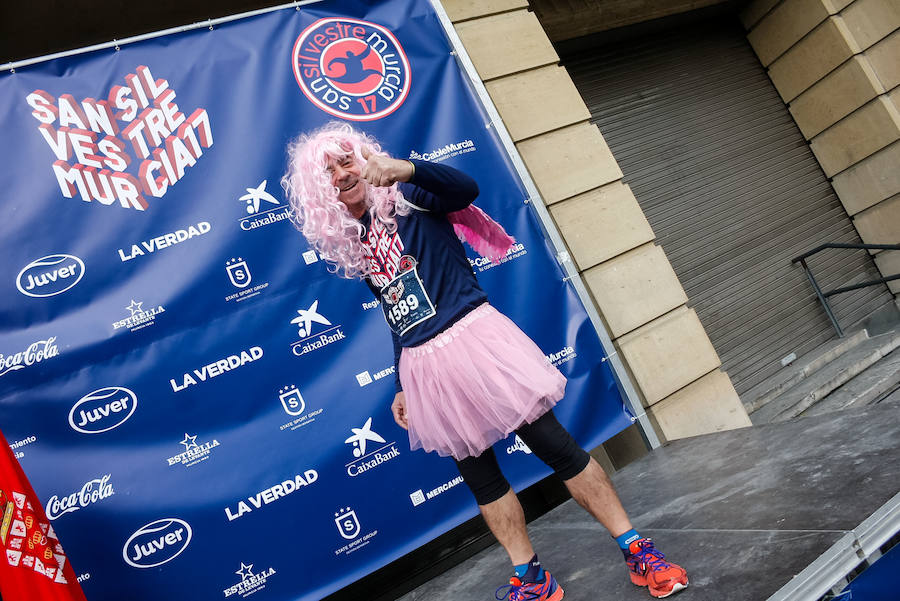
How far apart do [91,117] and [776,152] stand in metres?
6.90

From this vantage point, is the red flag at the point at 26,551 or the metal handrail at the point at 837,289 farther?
the metal handrail at the point at 837,289

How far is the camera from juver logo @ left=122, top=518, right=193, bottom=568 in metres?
3.12

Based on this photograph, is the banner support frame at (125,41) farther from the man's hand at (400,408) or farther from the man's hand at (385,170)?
the man's hand at (400,408)

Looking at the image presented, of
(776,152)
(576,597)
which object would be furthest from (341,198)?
(776,152)

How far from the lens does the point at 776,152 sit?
7504 millimetres

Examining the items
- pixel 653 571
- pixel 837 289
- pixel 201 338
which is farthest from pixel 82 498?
pixel 837 289

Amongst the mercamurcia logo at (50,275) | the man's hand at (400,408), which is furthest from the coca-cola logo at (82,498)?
the man's hand at (400,408)

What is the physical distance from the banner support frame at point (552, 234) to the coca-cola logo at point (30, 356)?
9.34 feet

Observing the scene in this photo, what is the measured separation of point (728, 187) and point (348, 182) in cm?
567

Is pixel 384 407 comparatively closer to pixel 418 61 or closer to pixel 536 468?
pixel 536 468

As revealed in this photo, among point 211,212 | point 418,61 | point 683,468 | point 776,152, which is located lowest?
point 683,468

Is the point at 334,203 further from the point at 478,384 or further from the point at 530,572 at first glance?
the point at 530,572

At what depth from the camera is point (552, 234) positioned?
440 cm

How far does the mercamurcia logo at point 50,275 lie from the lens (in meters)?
3.22
